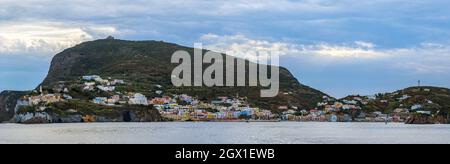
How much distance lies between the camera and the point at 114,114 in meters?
199

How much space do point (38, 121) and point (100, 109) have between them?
20.2 metres
